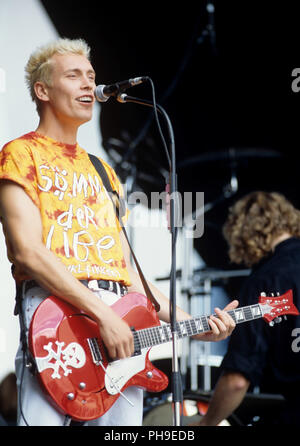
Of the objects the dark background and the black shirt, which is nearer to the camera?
the black shirt

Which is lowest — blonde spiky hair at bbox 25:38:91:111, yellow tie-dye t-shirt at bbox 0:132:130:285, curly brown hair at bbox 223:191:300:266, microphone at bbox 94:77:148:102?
curly brown hair at bbox 223:191:300:266

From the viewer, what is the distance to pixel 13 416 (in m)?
2.87

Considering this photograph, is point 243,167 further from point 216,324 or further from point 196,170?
point 216,324

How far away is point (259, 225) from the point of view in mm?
2898

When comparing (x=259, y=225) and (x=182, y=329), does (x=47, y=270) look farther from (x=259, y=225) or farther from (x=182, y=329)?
(x=259, y=225)

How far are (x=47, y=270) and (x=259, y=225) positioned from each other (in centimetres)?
161

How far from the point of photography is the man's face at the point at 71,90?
189 cm

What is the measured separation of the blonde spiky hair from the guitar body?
830 mm

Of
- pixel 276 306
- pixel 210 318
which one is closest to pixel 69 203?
pixel 210 318

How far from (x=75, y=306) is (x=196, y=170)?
3.41 m

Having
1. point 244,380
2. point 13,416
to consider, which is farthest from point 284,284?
point 13,416

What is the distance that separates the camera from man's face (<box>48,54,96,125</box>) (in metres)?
1.89

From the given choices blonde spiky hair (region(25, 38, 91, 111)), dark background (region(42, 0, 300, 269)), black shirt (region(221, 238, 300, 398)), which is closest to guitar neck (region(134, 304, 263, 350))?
black shirt (region(221, 238, 300, 398))

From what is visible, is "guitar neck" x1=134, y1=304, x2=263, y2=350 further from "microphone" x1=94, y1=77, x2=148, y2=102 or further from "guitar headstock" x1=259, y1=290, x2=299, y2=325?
"microphone" x1=94, y1=77, x2=148, y2=102
